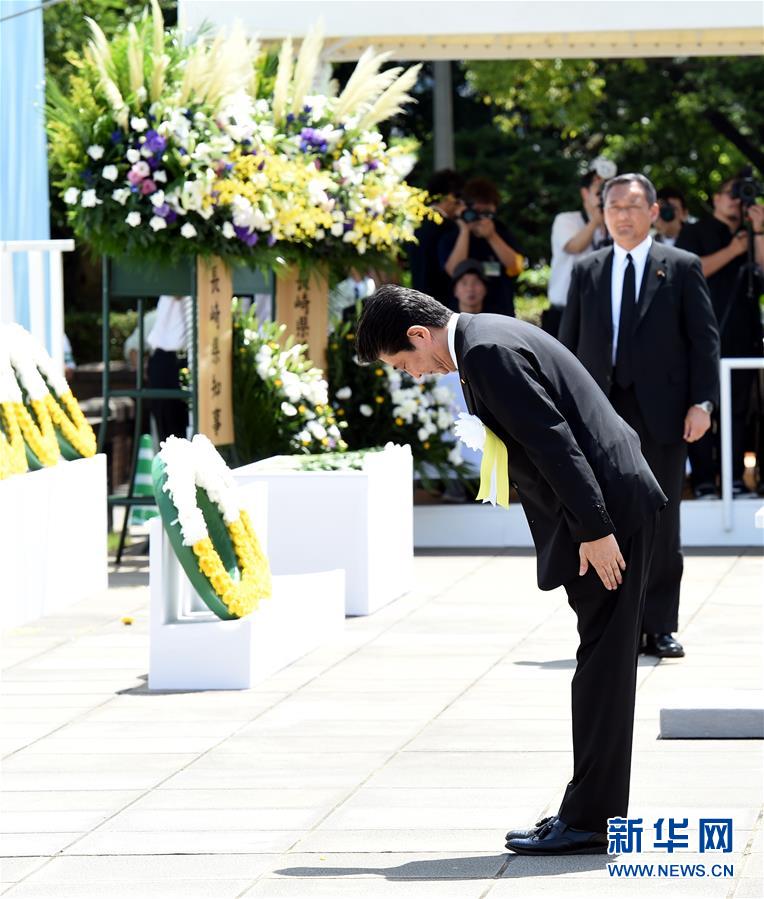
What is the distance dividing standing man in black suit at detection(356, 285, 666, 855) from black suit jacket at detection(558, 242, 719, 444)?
9.10 feet

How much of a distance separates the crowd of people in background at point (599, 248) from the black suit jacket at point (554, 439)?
6798 mm

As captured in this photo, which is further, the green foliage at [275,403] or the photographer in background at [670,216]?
the photographer in background at [670,216]

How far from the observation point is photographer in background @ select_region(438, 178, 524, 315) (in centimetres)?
1255

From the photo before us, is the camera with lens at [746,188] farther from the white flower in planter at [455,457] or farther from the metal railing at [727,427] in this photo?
the white flower in planter at [455,457]

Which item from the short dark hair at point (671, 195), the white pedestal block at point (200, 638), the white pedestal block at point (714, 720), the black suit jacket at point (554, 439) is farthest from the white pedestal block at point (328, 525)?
the short dark hair at point (671, 195)

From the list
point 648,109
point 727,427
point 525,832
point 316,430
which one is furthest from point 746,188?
point 648,109

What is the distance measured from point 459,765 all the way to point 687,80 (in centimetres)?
1998

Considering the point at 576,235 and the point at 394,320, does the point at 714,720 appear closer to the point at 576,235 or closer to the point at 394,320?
the point at 394,320

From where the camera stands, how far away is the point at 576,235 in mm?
12203

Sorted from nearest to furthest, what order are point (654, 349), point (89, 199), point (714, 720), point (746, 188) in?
point (714, 720), point (654, 349), point (89, 199), point (746, 188)

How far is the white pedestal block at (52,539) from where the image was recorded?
8703mm

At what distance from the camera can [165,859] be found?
4.85m

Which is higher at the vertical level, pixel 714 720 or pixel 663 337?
pixel 663 337

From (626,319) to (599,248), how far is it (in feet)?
13.0
